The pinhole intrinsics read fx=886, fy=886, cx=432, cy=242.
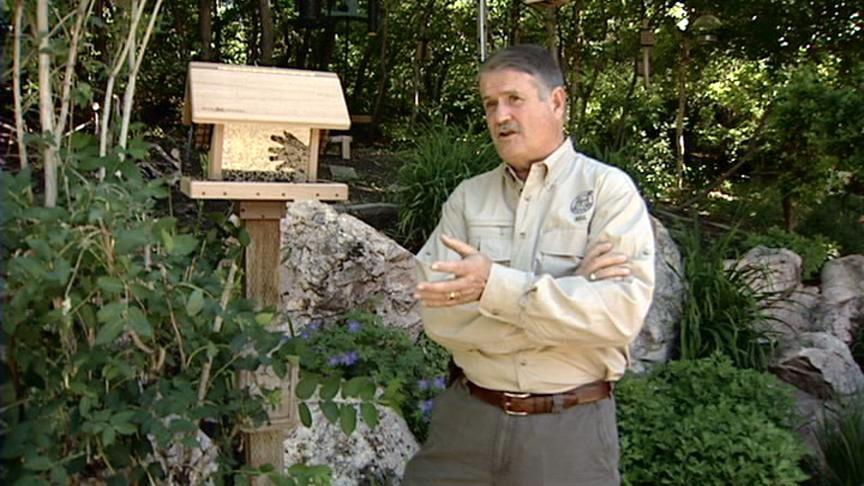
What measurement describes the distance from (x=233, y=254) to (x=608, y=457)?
93 centimetres

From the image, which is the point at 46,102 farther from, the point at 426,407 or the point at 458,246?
the point at 426,407

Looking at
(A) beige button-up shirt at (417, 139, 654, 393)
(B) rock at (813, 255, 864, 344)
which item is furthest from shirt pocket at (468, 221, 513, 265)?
(B) rock at (813, 255, 864, 344)

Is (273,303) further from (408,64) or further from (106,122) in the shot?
(408,64)

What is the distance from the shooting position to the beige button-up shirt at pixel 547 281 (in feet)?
5.35

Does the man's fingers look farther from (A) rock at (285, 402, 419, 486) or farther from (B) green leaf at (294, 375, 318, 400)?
(A) rock at (285, 402, 419, 486)

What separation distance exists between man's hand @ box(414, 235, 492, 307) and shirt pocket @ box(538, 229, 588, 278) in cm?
20

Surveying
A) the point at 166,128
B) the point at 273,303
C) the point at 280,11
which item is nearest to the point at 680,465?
the point at 273,303

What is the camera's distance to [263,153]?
2043 millimetres

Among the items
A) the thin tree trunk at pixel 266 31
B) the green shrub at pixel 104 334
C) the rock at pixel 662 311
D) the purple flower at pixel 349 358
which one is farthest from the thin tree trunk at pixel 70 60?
the thin tree trunk at pixel 266 31

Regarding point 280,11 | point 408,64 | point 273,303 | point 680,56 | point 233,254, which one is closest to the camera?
point 233,254

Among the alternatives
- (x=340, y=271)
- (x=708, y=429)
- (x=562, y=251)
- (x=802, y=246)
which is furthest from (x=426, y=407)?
(x=802, y=246)

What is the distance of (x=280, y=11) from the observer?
920 centimetres

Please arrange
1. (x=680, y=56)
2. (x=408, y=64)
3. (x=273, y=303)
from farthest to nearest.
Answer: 1. (x=408, y=64)
2. (x=680, y=56)
3. (x=273, y=303)

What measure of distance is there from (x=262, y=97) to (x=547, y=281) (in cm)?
80
